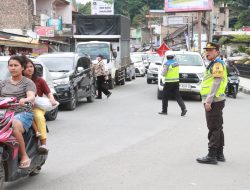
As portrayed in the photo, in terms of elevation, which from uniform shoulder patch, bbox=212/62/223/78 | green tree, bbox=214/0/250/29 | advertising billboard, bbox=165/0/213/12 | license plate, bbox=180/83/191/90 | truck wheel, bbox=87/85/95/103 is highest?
green tree, bbox=214/0/250/29

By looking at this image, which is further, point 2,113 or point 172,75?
point 172,75

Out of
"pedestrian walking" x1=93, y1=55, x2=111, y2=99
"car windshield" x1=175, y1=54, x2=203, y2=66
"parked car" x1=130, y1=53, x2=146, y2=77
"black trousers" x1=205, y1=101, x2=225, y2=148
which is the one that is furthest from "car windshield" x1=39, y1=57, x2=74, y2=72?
"parked car" x1=130, y1=53, x2=146, y2=77

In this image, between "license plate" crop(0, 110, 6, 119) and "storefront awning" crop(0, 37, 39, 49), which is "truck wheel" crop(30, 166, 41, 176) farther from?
"storefront awning" crop(0, 37, 39, 49)

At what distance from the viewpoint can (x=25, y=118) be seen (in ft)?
20.3

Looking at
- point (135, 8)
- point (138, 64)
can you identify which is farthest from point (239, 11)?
point (138, 64)

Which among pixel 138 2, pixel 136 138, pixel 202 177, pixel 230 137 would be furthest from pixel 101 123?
pixel 138 2

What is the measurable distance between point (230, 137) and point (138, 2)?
359 ft

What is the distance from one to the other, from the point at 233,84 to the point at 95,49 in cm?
728

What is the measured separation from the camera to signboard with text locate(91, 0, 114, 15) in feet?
186

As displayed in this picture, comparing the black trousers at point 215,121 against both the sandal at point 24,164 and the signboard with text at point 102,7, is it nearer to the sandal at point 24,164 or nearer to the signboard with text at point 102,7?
the sandal at point 24,164

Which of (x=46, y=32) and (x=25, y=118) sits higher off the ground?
(x=46, y=32)

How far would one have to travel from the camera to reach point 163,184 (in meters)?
6.85

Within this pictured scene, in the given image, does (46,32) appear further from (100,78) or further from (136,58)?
(100,78)

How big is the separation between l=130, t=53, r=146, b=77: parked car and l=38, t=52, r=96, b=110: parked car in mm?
20805
